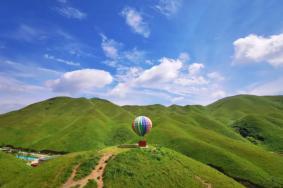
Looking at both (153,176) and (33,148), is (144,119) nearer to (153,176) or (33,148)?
(153,176)

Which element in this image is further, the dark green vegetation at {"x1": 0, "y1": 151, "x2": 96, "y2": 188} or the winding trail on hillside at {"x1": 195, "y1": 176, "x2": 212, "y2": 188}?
the winding trail on hillside at {"x1": 195, "y1": 176, "x2": 212, "y2": 188}

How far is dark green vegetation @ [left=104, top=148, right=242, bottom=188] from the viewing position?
36.4m

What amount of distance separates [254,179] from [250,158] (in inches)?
602

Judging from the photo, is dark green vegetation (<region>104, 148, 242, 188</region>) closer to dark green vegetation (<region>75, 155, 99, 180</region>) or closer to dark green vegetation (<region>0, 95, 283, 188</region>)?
dark green vegetation (<region>0, 95, 283, 188</region>)

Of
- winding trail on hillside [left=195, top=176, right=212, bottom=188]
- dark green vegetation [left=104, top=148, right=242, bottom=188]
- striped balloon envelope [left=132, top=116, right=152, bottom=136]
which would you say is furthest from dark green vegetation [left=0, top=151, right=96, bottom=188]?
winding trail on hillside [left=195, top=176, right=212, bottom=188]

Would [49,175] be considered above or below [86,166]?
below

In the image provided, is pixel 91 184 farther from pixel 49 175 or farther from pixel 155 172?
pixel 155 172

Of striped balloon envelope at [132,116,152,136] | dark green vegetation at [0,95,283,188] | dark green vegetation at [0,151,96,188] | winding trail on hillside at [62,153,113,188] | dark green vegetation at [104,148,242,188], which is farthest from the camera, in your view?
dark green vegetation at [0,95,283,188]

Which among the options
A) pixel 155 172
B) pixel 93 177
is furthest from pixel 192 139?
pixel 93 177

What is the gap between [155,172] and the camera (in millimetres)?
39000

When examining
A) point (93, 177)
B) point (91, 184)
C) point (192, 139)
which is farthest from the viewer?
point (192, 139)

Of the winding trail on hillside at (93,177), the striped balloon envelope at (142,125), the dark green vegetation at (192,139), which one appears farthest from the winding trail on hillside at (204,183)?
the winding trail on hillside at (93,177)

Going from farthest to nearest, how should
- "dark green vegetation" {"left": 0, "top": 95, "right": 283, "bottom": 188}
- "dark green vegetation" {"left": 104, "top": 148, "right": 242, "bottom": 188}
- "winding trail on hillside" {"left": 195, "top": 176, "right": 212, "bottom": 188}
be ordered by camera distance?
"dark green vegetation" {"left": 0, "top": 95, "right": 283, "bottom": 188} < "winding trail on hillside" {"left": 195, "top": 176, "right": 212, "bottom": 188} < "dark green vegetation" {"left": 104, "top": 148, "right": 242, "bottom": 188}

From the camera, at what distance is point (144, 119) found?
4850 cm
